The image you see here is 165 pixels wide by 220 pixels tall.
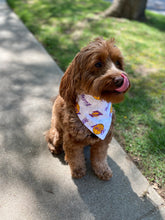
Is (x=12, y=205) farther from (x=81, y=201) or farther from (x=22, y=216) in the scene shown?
Result: (x=81, y=201)

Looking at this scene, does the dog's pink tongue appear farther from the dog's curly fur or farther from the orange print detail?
the orange print detail

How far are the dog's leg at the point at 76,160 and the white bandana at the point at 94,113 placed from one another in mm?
380

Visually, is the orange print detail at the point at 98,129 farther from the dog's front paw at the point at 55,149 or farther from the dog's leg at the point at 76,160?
the dog's front paw at the point at 55,149

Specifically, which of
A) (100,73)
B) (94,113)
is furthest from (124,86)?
(94,113)

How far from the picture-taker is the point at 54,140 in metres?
2.81

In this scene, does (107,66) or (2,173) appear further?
(2,173)

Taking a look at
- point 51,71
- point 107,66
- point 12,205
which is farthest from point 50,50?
point 12,205

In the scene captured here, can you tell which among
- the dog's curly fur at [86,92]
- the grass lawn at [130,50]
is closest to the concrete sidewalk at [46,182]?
the dog's curly fur at [86,92]

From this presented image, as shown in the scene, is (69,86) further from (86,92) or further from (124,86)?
(124,86)

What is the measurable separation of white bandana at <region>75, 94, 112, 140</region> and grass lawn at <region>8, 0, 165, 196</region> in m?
0.92

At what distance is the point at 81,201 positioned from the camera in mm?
2406

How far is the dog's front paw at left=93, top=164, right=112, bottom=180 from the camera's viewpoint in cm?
262

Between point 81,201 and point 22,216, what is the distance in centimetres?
69

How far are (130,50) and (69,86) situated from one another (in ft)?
12.7
